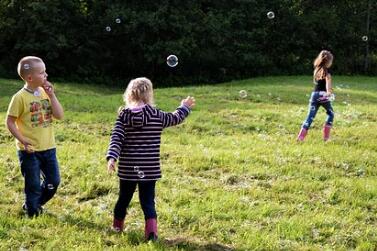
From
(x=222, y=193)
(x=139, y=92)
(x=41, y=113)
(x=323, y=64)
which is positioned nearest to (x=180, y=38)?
(x=323, y=64)

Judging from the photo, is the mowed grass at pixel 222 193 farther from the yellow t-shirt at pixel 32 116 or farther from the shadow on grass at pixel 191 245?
the yellow t-shirt at pixel 32 116

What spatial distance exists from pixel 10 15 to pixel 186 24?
10.9m

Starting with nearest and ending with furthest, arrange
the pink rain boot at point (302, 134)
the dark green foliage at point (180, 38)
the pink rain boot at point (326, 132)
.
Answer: the pink rain boot at point (302, 134), the pink rain boot at point (326, 132), the dark green foliage at point (180, 38)

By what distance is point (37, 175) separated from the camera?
592 centimetres

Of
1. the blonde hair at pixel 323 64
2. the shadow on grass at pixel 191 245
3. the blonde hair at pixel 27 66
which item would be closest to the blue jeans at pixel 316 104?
the blonde hair at pixel 323 64

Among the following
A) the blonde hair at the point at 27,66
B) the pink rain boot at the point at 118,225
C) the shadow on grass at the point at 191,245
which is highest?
the blonde hair at the point at 27,66

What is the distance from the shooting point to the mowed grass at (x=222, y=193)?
18.5ft

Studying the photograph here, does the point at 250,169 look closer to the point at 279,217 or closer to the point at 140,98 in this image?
the point at 279,217

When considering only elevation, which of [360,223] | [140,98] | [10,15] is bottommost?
[360,223]

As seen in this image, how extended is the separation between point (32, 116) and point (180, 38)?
2927 centimetres

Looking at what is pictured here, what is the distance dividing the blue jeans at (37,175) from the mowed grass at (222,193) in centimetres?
21

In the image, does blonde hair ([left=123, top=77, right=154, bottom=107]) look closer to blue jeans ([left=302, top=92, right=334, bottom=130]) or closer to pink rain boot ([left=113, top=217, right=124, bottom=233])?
pink rain boot ([left=113, top=217, right=124, bottom=233])

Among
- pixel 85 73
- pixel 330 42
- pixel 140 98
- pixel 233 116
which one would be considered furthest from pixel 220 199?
pixel 330 42

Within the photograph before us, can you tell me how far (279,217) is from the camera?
6.39 meters
